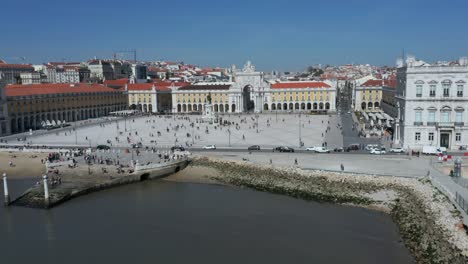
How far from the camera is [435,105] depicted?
3666cm

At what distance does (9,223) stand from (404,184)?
23627 millimetres

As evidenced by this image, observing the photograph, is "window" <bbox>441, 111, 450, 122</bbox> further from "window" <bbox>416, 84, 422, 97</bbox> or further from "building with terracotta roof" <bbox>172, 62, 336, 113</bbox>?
"building with terracotta roof" <bbox>172, 62, 336, 113</bbox>

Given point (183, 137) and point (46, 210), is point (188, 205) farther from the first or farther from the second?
point (183, 137)

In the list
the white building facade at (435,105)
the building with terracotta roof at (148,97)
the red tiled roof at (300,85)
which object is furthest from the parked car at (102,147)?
the red tiled roof at (300,85)

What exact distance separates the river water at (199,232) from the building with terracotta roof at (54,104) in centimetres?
3700

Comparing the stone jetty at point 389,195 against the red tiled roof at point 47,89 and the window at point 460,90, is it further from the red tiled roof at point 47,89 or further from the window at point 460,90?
the red tiled roof at point 47,89

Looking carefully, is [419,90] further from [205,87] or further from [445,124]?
[205,87]

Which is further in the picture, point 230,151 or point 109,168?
point 230,151

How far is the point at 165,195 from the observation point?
30.4 meters

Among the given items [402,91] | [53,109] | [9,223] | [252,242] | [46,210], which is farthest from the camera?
[53,109]

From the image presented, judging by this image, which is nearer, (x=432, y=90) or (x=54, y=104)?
(x=432, y=90)

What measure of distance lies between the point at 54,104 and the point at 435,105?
2138 inches

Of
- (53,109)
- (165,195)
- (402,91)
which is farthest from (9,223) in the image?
(53,109)

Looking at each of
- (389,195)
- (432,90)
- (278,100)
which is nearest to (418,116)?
(432,90)
